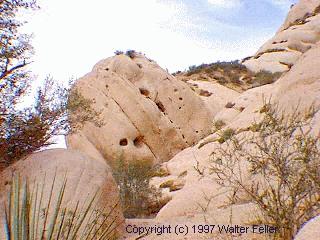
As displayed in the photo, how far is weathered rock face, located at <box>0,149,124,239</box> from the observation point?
6.77 meters

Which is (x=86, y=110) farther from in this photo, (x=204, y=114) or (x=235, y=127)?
(x=204, y=114)

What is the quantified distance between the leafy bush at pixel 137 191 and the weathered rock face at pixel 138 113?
2.24 m

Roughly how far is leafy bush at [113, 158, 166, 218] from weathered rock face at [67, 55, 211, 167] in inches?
88.3

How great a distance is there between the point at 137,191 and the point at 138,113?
5.68 m

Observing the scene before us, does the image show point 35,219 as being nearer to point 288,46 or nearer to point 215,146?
point 215,146

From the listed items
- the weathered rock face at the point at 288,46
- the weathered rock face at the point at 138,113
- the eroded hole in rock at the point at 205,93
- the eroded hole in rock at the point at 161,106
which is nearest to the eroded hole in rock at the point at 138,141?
the weathered rock face at the point at 138,113

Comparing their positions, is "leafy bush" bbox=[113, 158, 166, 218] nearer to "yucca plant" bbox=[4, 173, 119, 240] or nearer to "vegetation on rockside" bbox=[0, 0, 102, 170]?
"vegetation on rockside" bbox=[0, 0, 102, 170]

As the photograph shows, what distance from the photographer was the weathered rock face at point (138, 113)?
58.3ft

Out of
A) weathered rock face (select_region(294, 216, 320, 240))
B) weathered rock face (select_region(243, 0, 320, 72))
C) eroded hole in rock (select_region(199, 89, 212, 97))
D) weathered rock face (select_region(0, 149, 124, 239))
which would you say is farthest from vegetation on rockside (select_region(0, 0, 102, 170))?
weathered rock face (select_region(243, 0, 320, 72))

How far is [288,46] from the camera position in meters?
29.9

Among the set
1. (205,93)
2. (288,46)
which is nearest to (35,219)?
(205,93)

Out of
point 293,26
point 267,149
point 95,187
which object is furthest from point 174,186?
point 293,26

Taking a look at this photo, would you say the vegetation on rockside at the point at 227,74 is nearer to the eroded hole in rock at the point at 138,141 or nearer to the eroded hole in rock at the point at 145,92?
the eroded hole in rock at the point at 145,92

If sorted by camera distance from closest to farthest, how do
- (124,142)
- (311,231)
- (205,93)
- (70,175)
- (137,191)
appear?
(311,231), (70,175), (137,191), (124,142), (205,93)
